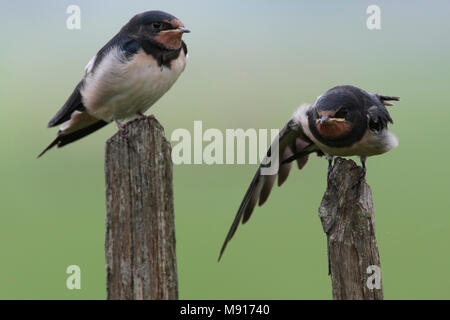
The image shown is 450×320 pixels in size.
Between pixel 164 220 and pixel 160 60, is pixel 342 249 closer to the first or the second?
pixel 164 220

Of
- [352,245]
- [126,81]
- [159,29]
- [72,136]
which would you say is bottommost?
[352,245]

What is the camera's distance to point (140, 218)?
2.85 metres

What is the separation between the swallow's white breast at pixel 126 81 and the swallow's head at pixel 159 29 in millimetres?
108

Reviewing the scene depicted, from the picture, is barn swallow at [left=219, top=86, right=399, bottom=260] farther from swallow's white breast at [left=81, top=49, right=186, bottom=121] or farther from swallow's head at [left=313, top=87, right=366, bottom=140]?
swallow's white breast at [left=81, top=49, right=186, bottom=121]

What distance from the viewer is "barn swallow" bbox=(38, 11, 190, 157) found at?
443 cm

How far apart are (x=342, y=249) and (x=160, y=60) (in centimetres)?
194

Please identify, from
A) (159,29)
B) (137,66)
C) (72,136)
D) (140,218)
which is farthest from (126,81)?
(140,218)

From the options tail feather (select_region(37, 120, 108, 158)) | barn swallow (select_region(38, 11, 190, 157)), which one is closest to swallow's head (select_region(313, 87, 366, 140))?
barn swallow (select_region(38, 11, 190, 157))

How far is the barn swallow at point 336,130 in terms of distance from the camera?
4.36 m

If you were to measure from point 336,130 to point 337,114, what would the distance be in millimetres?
112

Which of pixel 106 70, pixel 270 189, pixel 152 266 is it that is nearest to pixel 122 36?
pixel 106 70

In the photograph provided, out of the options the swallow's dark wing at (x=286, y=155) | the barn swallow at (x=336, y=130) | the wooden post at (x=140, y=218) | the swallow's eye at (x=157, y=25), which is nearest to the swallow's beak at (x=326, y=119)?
the barn swallow at (x=336, y=130)

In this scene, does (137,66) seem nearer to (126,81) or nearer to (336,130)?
(126,81)
